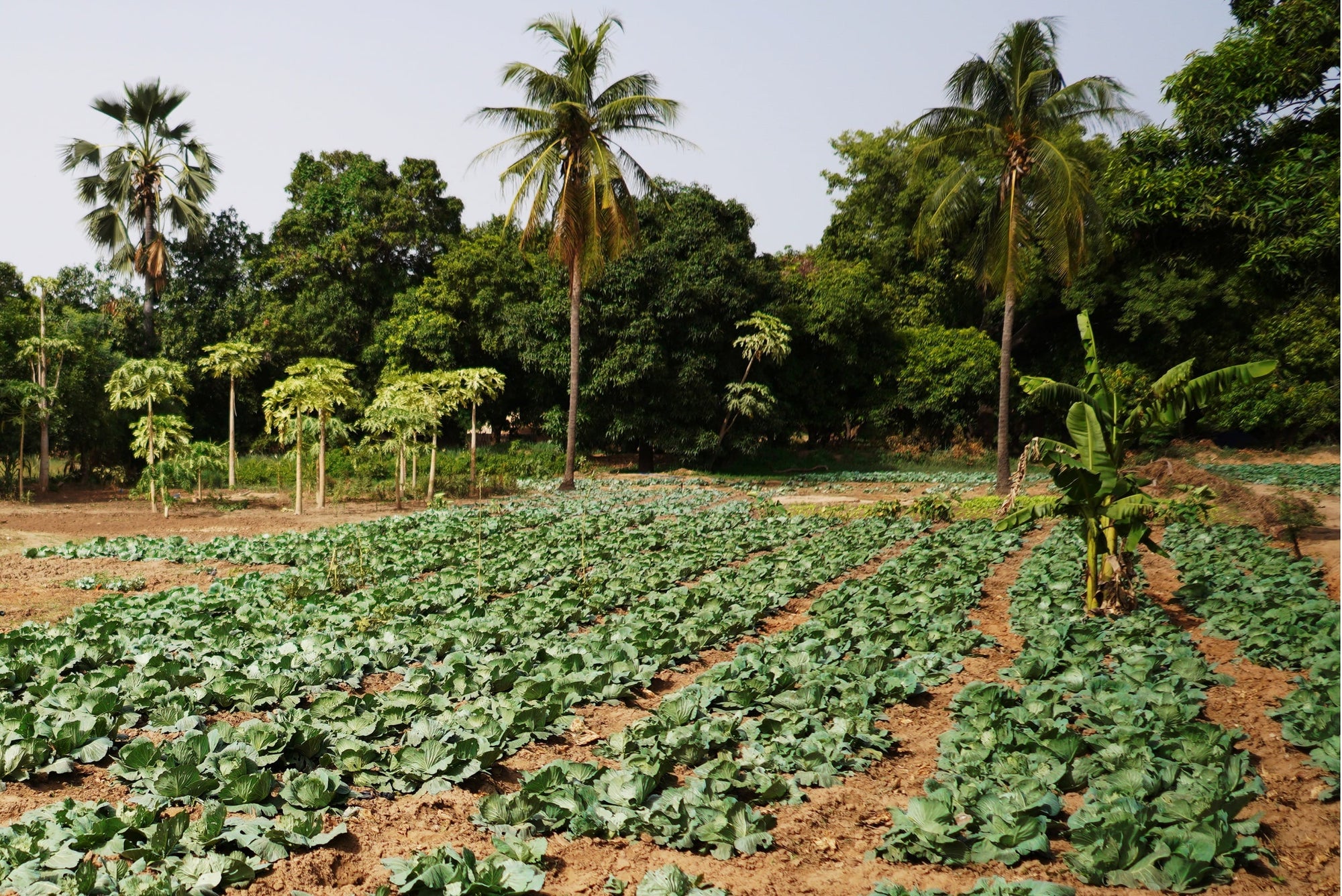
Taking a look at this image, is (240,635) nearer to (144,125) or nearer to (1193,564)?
(1193,564)

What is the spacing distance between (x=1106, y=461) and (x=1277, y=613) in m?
1.53

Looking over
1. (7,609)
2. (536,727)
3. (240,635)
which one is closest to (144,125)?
(7,609)

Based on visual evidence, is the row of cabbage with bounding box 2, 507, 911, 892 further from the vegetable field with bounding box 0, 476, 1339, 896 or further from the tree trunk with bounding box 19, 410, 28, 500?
the tree trunk with bounding box 19, 410, 28, 500

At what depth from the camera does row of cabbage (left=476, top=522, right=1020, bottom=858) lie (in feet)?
11.3

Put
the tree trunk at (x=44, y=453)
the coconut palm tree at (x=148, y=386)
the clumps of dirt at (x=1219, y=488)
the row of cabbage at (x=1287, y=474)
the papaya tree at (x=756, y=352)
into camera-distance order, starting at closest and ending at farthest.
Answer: the row of cabbage at (x=1287, y=474)
the clumps of dirt at (x=1219, y=488)
the coconut palm tree at (x=148, y=386)
the tree trunk at (x=44, y=453)
the papaya tree at (x=756, y=352)

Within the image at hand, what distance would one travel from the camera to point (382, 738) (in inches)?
171

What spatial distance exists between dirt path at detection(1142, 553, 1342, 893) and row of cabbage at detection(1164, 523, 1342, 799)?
0.26 ft

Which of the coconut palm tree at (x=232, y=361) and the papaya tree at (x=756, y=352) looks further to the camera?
the papaya tree at (x=756, y=352)

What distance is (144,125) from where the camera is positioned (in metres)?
26.2

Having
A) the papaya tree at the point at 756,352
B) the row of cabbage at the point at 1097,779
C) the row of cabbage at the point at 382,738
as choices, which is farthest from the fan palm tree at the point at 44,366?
the row of cabbage at the point at 1097,779

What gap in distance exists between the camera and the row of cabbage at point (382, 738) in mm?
3326

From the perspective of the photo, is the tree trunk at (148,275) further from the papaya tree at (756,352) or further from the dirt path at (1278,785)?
the dirt path at (1278,785)

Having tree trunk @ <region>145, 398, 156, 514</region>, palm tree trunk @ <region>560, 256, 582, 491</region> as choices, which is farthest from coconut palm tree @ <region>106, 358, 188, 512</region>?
palm tree trunk @ <region>560, 256, 582, 491</region>

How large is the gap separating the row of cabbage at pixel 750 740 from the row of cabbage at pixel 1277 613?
5.60 ft
